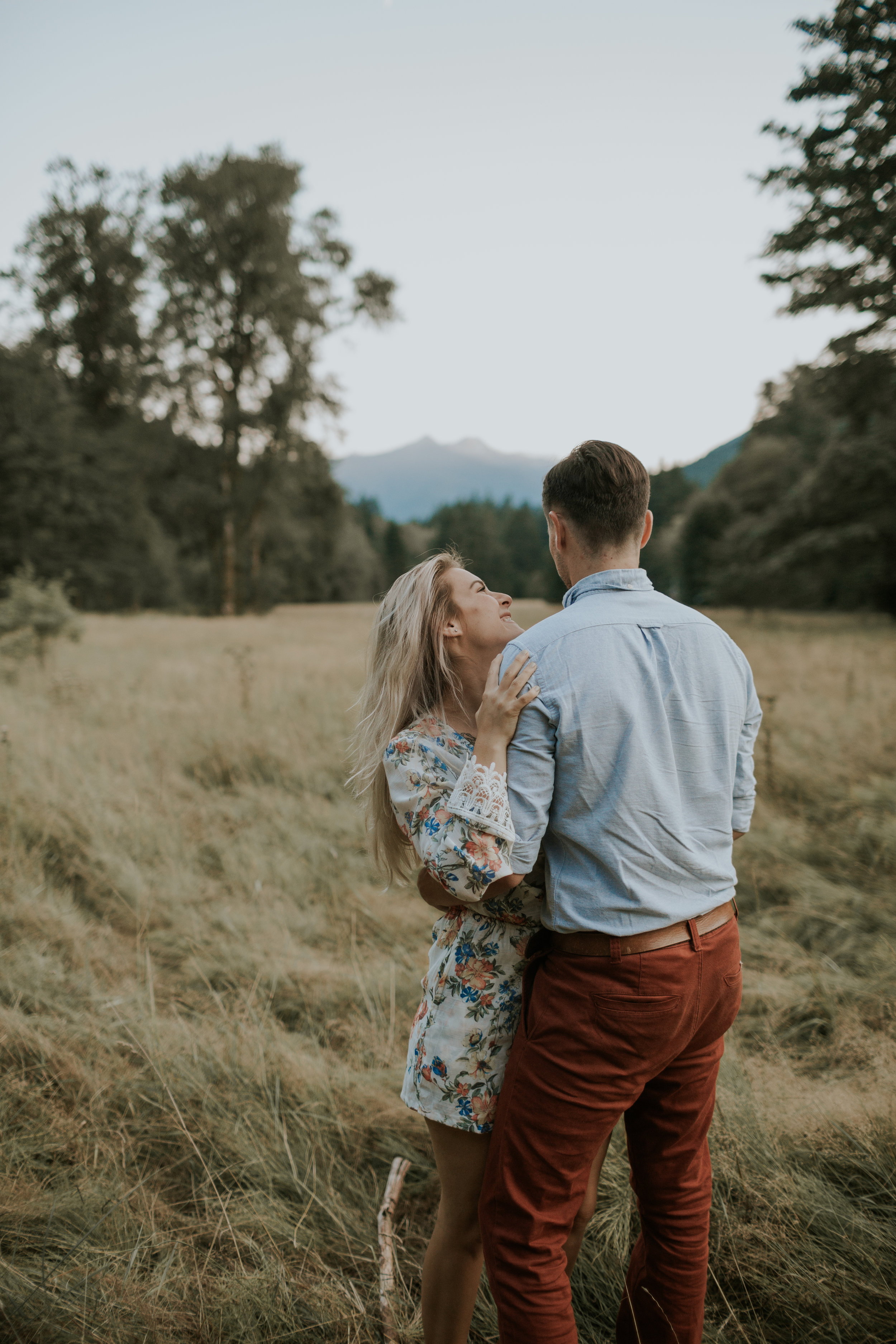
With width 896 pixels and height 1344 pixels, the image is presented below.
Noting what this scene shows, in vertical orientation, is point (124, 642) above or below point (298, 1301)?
above

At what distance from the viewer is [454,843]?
1.34m

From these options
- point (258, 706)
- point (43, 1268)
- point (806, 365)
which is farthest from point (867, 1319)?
point (806, 365)

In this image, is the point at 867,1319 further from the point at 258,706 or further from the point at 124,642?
the point at 124,642

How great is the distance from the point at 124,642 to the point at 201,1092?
1339 centimetres

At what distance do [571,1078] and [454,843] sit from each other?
1.60 feet

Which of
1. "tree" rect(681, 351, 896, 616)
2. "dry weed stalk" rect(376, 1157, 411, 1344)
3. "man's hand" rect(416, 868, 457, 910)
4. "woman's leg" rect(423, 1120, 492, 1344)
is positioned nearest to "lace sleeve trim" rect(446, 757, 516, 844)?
"man's hand" rect(416, 868, 457, 910)

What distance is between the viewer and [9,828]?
15.8 feet

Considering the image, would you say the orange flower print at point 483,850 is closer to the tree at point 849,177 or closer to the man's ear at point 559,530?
the man's ear at point 559,530

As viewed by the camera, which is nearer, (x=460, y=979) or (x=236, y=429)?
(x=460, y=979)

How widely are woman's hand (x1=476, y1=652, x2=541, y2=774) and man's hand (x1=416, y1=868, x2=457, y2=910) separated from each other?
0.32 metres

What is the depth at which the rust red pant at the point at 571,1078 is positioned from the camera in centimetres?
136

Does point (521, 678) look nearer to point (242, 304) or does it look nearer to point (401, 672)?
point (401, 672)

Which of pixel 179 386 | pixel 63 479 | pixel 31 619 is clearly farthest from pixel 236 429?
pixel 31 619

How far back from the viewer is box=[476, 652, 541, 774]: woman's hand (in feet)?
4.47
